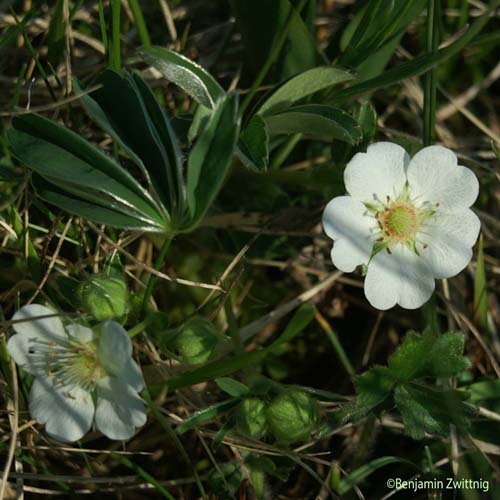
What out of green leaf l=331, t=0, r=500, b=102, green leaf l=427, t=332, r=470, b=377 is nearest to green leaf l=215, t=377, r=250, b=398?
green leaf l=427, t=332, r=470, b=377

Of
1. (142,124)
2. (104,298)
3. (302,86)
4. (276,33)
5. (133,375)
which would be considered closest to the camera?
(133,375)

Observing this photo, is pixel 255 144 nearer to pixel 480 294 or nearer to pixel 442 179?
pixel 442 179

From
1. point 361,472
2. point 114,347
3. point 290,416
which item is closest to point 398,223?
point 290,416

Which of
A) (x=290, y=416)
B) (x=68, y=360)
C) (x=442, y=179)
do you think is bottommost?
(x=290, y=416)

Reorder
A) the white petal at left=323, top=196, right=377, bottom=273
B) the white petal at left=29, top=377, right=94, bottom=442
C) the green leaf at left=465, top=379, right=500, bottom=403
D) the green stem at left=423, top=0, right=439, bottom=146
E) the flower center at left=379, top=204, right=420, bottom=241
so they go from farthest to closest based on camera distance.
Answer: the green leaf at left=465, top=379, right=500, bottom=403, the green stem at left=423, top=0, right=439, bottom=146, the flower center at left=379, top=204, right=420, bottom=241, the white petal at left=323, top=196, right=377, bottom=273, the white petal at left=29, top=377, right=94, bottom=442

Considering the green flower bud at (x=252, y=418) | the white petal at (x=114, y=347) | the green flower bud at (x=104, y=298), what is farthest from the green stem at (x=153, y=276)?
the green flower bud at (x=252, y=418)

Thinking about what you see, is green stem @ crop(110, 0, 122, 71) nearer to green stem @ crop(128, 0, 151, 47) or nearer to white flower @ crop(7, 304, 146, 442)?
green stem @ crop(128, 0, 151, 47)

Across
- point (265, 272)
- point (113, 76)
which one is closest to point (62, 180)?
point (113, 76)
